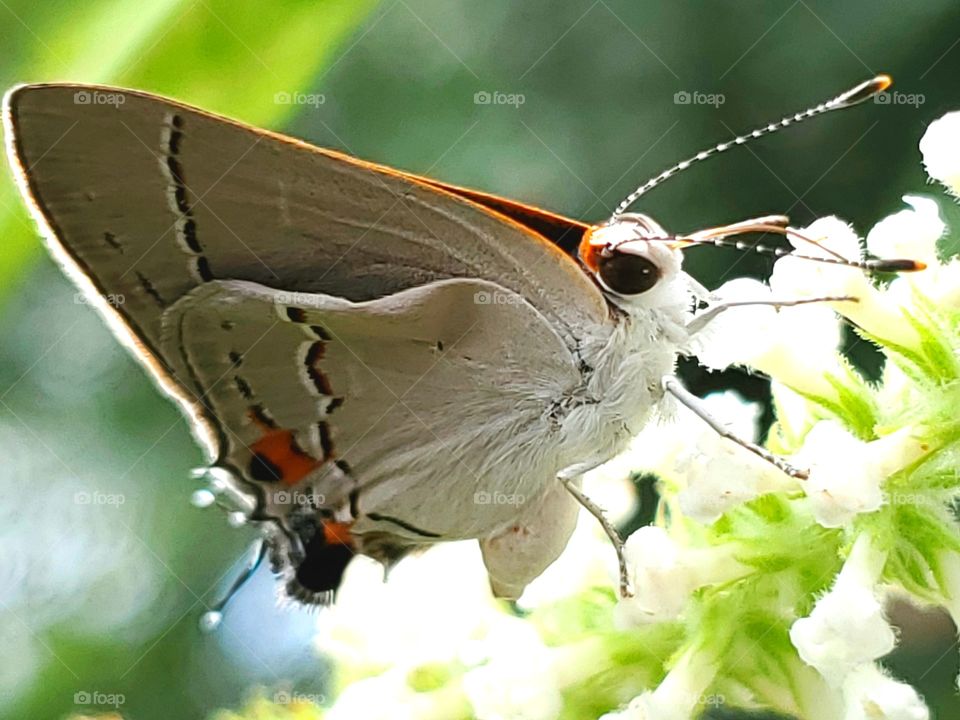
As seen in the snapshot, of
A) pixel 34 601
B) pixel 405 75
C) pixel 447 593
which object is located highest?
pixel 405 75

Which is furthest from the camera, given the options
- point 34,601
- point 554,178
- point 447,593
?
point 554,178

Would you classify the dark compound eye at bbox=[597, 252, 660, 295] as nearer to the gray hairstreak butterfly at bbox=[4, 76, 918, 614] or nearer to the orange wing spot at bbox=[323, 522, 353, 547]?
the gray hairstreak butterfly at bbox=[4, 76, 918, 614]

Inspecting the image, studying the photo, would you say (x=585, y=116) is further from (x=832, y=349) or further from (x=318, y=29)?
(x=832, y=349)

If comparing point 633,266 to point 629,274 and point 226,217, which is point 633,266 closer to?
point 629,274

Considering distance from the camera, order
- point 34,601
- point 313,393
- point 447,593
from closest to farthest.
→ point 313,393 < point 447,593 < point 34,601

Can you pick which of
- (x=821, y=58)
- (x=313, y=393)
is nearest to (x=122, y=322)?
(x=313, y=393)

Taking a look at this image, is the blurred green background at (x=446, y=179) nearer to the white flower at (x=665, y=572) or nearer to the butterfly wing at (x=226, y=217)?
the butterfly wing at (x=226, y=217)

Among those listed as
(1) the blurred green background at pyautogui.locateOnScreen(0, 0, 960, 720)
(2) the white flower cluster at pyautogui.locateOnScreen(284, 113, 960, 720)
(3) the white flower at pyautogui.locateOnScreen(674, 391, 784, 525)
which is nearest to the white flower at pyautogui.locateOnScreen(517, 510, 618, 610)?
(2) the white flower cluster at pyautogui.locateOnScreen(284, 113, 960, 720)
